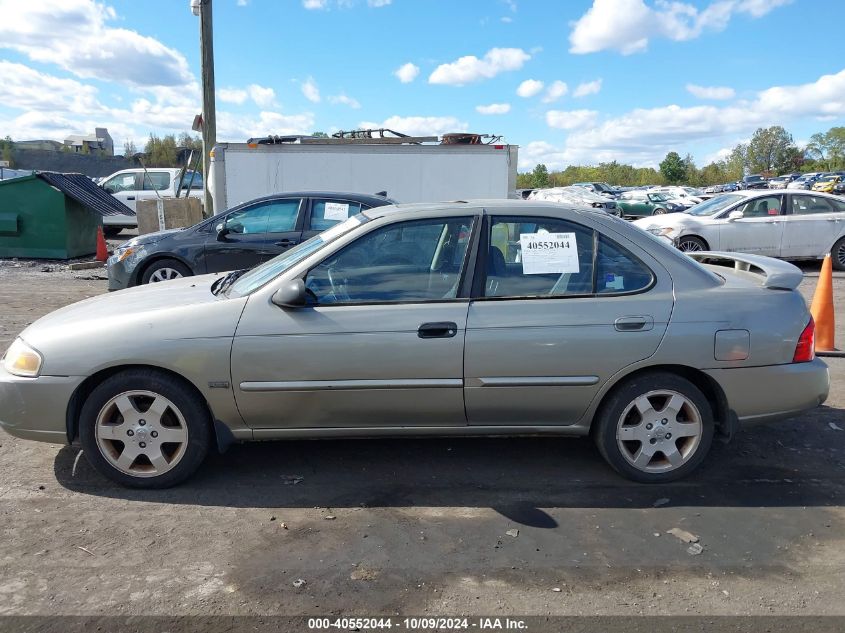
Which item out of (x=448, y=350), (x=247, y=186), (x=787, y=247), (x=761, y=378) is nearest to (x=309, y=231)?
(x=247, y=186)

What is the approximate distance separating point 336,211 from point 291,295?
5.40m

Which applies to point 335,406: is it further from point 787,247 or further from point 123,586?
point 787,247

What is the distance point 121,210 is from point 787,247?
12.9 metres

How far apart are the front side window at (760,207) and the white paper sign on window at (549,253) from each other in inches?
425

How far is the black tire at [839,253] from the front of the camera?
13.5 meters

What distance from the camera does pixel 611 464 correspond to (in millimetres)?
4078

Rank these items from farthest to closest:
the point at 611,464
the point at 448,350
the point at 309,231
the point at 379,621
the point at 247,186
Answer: the point at 247,186, the point at 309,231, the point at 611,464, the point at 448,350, the point at 379,621

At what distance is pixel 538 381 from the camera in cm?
388

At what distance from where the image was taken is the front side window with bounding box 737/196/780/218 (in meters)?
13.4

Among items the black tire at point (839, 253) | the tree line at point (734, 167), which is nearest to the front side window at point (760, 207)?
the black tire at point (839, 253)

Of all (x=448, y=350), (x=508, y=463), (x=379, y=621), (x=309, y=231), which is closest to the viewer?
(x=379, y=621)

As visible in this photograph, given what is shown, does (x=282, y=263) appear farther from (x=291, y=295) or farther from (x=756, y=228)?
(x=756, y=228)

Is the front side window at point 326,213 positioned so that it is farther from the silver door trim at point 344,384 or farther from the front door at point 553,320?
the silver door trim at point 344,384

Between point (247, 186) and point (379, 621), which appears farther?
point (247, 186)
